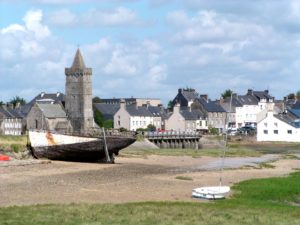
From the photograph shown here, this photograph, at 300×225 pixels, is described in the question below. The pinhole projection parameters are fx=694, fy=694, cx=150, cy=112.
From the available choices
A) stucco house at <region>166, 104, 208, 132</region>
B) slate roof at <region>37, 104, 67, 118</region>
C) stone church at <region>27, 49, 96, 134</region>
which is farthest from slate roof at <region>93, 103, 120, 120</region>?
slate roof at <region>37, 104, 67, 118</region>

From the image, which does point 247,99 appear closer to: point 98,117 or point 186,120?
point 186,120

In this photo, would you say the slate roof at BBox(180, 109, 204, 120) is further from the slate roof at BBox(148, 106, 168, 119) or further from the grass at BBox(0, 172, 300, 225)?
the grass at BBox(0, 172, 300, 225)

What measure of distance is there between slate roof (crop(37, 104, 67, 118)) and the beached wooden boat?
55740mm

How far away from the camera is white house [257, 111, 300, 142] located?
106 metres

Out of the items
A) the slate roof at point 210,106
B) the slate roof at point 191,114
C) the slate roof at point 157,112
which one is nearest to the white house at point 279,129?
the slate roof at point 191,114

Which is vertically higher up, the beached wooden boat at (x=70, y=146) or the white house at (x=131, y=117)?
the white house at (x=131, y=117)

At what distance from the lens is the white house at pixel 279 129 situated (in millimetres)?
105562

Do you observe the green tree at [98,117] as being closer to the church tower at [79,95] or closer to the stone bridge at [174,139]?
the church tower at [79,95]

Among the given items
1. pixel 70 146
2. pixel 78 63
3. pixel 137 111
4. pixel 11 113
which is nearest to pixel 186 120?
pixel 137 111

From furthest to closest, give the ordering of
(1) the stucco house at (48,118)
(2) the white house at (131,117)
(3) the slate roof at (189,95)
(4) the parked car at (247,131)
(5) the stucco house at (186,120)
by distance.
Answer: (3) the slate roof at (189,95), (5) the stucco house at (186,120), (2) the white house at (131,117), (4) the parked car at (247,131), (1) the stucco house at (48,118)

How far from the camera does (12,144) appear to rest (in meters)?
53.5

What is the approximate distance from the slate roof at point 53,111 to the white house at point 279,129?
3106cm

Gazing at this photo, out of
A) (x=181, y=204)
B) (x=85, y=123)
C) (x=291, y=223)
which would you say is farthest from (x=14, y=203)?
(x=85, y=123)

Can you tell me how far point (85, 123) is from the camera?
104 metres
